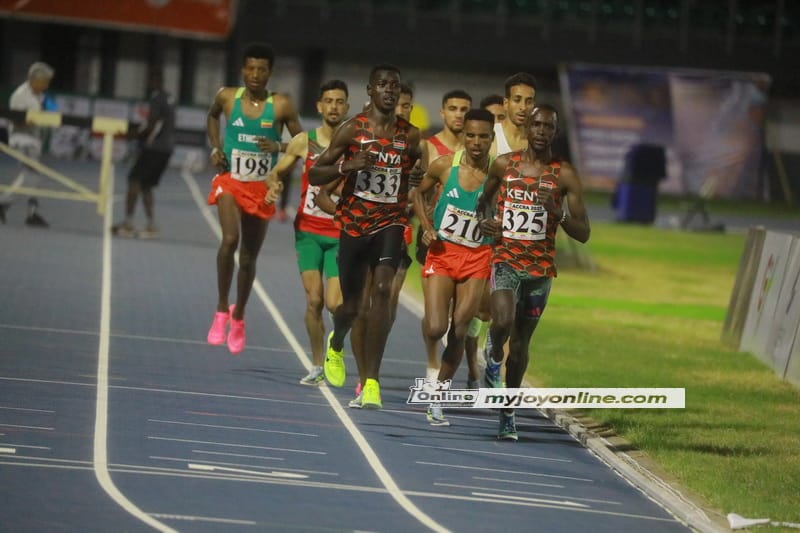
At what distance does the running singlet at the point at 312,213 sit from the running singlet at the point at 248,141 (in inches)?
28.2

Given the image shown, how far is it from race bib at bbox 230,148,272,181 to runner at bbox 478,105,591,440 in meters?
2.85

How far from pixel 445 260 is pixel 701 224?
101ft

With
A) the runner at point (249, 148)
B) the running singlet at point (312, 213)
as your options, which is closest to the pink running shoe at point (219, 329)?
the runner at point (249, 148)

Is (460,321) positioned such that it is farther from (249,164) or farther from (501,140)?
(249,164)

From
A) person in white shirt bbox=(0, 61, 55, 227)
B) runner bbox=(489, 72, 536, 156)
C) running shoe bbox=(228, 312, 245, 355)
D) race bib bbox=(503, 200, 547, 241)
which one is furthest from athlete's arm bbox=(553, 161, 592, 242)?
person in white shirt bbox=(0, 61, 55, 227)

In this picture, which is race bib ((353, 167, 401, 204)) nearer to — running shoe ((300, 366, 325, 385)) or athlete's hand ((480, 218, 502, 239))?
athlete's hand ((480, 218, 502, 239))

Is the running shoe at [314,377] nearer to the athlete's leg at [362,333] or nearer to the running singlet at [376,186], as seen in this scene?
the athlete's leg at [362,333]

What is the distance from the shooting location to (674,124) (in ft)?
159

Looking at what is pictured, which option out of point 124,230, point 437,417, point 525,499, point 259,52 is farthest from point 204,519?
point 124,230

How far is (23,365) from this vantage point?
13.0 m

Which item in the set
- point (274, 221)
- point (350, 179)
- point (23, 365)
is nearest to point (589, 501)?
point (350, 179)

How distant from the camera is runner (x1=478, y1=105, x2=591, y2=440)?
10.9 metres

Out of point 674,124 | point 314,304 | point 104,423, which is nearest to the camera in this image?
point 104,423

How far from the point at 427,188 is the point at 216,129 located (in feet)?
9.04
